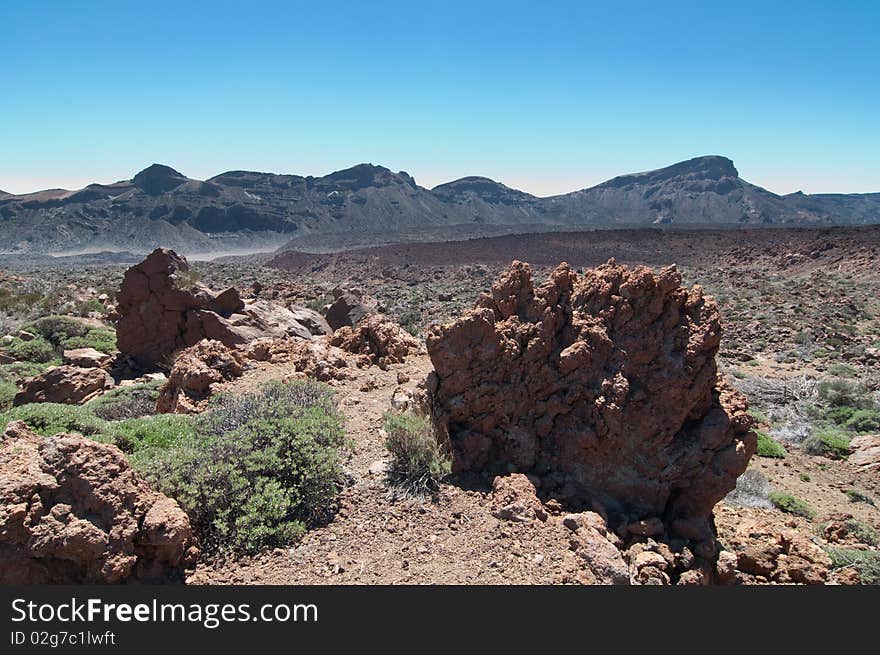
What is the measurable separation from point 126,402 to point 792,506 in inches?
345

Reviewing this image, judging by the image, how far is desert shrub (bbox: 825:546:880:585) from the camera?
5195 mm

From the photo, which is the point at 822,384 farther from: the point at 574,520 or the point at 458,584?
the point at 458,584

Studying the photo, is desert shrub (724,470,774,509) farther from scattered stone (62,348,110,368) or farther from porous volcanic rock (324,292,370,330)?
scattered stone (62,348,110,368)

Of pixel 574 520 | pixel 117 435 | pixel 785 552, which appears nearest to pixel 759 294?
pixel 785 552

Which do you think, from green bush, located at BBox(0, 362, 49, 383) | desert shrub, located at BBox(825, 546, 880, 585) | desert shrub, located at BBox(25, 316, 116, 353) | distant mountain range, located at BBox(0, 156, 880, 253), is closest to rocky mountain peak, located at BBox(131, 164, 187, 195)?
distant mountain range, located at BBox(0, 156, 880, 253)

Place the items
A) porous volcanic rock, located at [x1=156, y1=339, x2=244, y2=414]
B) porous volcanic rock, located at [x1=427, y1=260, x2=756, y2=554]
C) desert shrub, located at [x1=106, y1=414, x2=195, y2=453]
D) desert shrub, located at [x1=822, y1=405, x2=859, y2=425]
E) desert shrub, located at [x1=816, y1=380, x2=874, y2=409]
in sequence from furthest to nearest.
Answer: desert shrub, located at [x1=816, y1=380, x2=874, y2=409], desert shrub, located at [x1=822, y1=405, x2=859, y2=425], porous volcanic rock, located at [x1=156, y1=339, x2=244, y2=414], desert shrub, located at [x1=106, y1=414, x2=195, y2=453], porous volcanic rock, located at [x1=427, y1=260, x2=756, y2=554]

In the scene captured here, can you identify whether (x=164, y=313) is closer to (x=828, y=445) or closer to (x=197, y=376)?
(x=197, y=376)

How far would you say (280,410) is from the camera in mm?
5543

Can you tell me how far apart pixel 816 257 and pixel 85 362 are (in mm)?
35781

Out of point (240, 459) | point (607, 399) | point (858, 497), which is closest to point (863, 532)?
point (858, 497)

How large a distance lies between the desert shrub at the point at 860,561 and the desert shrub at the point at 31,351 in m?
14.7

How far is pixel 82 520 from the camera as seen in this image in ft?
11.8

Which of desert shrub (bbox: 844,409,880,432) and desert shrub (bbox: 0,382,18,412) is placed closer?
desert shrub (bbox: 0,382,18,412)

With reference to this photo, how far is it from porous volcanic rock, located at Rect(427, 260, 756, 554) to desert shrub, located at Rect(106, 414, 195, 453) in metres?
2.47
